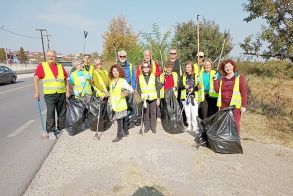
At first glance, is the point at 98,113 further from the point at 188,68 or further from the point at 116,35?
the point at 116,35

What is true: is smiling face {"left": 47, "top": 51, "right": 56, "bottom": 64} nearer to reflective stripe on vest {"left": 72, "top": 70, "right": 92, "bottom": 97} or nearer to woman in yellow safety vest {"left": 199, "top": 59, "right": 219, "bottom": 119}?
reflective stripe on vest {"left": 72, "top": 70, "right": 92, "bottom": 97}

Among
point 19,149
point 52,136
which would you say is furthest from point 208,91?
point 19,149

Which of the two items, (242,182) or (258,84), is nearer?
(242,182)

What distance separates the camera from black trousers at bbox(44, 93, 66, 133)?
5.91 meters

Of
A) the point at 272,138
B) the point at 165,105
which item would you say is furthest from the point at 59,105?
the point at 272,138

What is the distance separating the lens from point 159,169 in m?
4.23

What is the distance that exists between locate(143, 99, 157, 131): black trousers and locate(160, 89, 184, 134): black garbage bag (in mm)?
224

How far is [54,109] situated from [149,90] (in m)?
2.09

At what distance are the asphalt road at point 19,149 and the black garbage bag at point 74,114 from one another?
516mm

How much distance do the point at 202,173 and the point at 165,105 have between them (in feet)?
7.64

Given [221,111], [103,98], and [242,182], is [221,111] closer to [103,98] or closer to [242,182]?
[242,182]

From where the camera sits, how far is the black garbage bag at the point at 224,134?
480 cm

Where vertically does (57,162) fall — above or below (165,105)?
below

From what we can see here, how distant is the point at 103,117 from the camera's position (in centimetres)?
627
